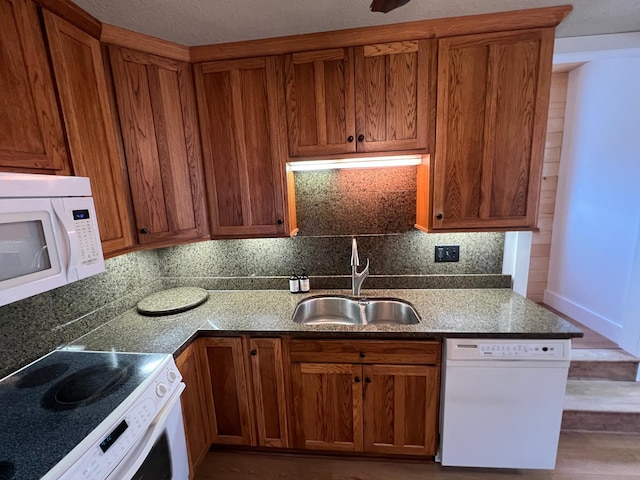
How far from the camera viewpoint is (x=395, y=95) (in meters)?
1.51

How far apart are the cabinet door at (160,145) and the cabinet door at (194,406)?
0.67m

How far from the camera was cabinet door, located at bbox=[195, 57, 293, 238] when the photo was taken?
5.22ft

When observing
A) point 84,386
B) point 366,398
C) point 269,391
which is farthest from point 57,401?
point 366,398

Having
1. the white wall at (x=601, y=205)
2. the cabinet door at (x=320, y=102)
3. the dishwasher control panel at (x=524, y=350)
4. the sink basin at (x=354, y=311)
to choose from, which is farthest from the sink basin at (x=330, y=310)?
the white wall at (x=601, y=205)

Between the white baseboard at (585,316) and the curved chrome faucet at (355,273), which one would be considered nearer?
the curved chrome faucet at (355,273)

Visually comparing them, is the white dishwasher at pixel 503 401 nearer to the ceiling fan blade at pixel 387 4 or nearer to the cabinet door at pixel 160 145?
the ceiling fan blade at pixel 387 4

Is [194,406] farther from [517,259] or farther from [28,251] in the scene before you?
[517,259]

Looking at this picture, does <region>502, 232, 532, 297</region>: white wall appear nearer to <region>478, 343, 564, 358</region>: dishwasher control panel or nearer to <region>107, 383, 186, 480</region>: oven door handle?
<region>478, 343, 564, 358</region>: dishwasher control panel

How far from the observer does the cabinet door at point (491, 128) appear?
1428 mm

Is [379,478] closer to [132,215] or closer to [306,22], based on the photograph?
[132,215]

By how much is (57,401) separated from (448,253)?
212 centimetres

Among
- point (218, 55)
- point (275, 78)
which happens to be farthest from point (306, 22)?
point (218, 55)

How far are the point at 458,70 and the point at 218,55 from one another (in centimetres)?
133

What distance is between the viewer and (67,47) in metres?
1.20
